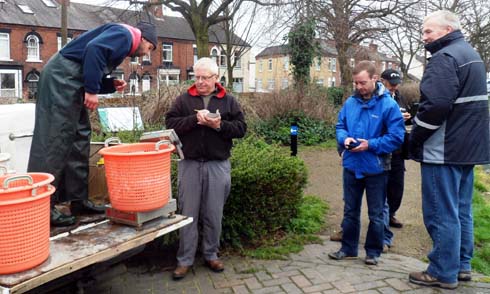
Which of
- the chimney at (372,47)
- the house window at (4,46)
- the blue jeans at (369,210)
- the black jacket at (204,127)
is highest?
the house window at (4,46)

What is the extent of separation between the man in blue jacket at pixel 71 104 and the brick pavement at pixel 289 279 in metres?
1.06

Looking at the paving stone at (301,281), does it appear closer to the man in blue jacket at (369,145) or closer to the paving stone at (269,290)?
the paving stone at (269,290)

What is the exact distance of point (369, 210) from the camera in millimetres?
4199

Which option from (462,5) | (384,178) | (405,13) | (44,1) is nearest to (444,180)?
(384,178)

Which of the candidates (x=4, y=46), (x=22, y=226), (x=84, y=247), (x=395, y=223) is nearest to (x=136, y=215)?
(x=84, y=247)

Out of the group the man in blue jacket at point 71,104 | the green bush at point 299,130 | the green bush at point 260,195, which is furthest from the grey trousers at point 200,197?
the green bush at point 299,130

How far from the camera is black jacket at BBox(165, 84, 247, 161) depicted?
3895mm

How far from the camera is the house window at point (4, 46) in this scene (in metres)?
34.8

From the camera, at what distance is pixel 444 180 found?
3.68 m

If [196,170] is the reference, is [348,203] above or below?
below

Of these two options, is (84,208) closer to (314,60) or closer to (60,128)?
(60,128)

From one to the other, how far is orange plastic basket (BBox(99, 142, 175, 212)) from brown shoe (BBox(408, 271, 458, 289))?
2290 mm

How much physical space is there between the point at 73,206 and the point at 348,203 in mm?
2481

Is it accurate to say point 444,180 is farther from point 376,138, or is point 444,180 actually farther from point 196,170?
point 196,170
